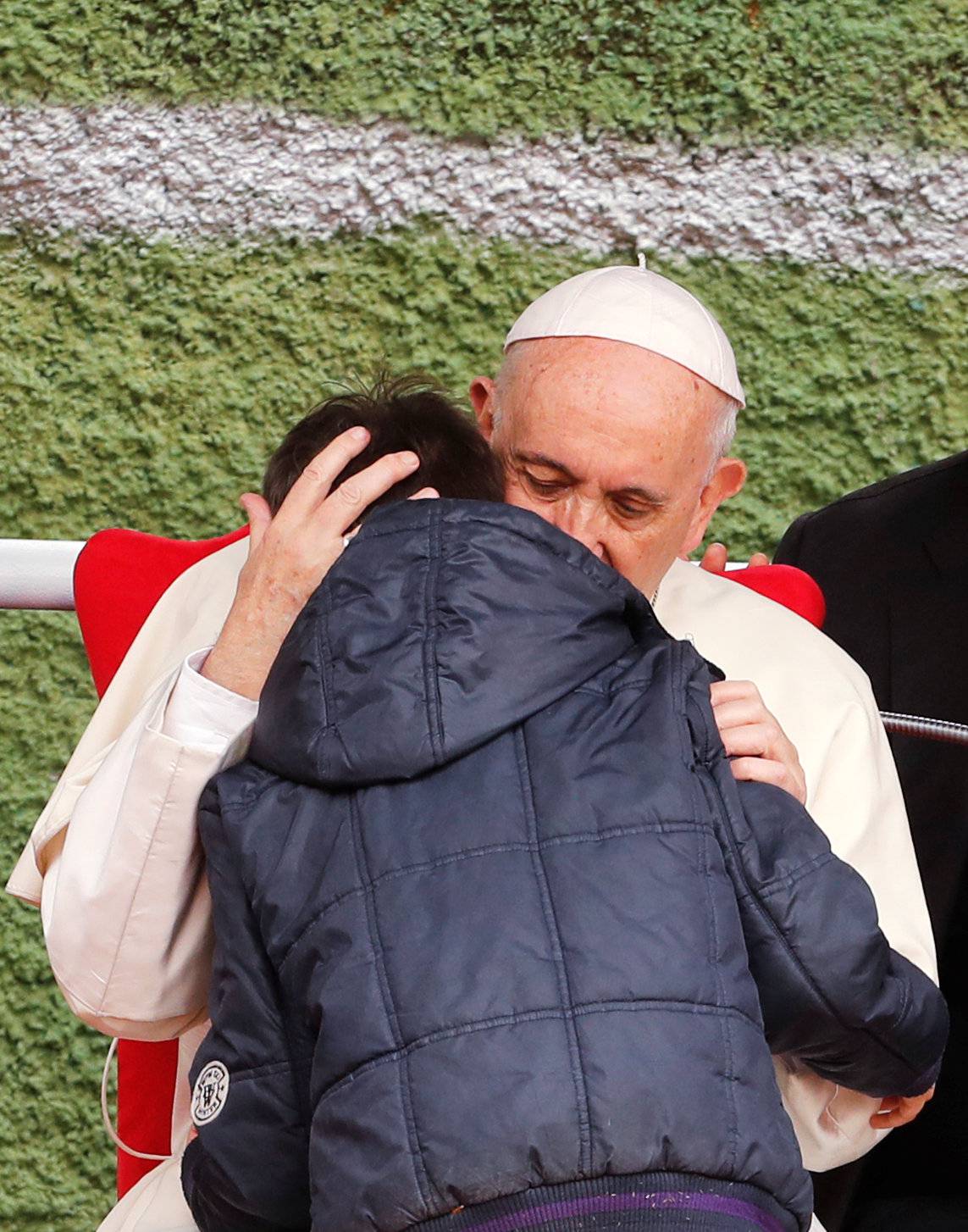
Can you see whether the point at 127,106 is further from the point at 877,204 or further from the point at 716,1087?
the point at 716,1087

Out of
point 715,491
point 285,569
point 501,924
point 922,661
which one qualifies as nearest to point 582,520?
point 715,491

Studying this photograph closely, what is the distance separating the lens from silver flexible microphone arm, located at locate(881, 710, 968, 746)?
1.59 meters

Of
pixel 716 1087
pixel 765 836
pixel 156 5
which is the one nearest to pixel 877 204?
pixel 156 5

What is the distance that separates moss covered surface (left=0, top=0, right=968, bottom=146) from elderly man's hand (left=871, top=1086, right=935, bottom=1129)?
5.48ft

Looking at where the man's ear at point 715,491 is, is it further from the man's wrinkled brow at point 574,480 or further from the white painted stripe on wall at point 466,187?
the white painted stripe on wall at point 466,187

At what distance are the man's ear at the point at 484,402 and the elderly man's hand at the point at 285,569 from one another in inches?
18.0

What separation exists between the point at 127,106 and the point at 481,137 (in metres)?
0.55

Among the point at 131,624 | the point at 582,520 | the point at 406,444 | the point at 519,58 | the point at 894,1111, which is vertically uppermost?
the point at 519,58

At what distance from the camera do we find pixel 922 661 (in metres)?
1.87

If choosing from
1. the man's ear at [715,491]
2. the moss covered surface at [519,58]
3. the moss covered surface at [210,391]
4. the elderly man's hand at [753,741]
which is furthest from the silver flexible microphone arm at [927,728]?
the moss covered surface at [519,58]

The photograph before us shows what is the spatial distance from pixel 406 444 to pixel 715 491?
53cm

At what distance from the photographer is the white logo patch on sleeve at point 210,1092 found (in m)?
1.01

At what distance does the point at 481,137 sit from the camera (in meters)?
2.49

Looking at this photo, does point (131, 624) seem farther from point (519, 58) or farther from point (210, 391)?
point (519, 58)
